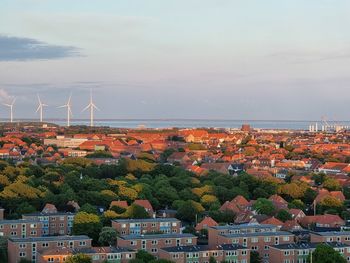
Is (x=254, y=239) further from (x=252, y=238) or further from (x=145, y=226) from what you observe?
(x=145, y=226)

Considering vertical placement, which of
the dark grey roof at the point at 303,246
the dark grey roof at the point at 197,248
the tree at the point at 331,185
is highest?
the tree at the point at 331,185

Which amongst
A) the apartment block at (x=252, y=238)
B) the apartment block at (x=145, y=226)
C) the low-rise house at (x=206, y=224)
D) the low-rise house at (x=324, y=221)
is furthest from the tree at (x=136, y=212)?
the low-rise house at (x=324, y=221)

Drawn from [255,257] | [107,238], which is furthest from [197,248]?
[107,238]

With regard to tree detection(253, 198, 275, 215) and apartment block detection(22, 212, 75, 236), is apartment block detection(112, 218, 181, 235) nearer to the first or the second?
apartment block detection(22, 212, 75, 236)

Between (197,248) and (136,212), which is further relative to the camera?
(136,212)

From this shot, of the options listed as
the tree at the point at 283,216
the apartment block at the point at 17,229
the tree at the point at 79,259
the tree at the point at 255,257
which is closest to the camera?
the tree at the point at 79,259

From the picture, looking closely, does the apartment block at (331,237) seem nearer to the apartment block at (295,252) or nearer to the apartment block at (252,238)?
the apartment block at (252,238)

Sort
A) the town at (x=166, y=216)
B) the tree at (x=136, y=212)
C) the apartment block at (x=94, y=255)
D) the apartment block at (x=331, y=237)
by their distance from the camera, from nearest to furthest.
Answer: the apartment block at (x=94, y=255) < the town at (x=166, y=216) < the apartment block at (x=331, y=237) < the tree at (x=136, y=212)
